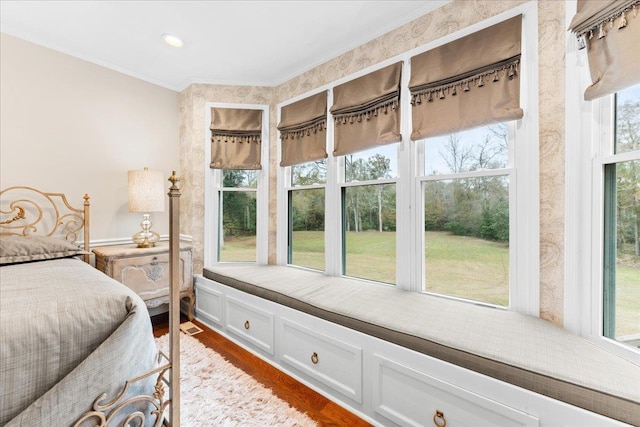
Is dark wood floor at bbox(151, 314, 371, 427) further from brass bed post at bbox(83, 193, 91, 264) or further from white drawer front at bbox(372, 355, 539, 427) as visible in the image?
brass bed post at bbox(83, 193, 91, 264)

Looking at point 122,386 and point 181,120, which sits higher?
point 181,120

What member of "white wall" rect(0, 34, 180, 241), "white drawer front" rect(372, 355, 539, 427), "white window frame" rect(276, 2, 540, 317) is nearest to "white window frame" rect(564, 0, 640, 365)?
"white window frame" rect(276, 2, 540, 317)

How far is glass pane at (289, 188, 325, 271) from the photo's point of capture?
274 centimetres

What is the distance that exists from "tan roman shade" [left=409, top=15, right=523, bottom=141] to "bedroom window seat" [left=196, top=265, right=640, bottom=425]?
1.16 m

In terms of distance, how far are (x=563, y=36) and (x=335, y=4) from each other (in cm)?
139

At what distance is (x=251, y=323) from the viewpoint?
2234 mm

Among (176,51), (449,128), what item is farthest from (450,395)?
(176,51)

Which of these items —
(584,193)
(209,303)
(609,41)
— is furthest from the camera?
(209,303)

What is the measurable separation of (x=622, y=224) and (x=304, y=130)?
231 centimetres

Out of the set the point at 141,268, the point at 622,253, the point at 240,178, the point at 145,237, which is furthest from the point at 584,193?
the point at 145,237

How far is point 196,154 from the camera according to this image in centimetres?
303

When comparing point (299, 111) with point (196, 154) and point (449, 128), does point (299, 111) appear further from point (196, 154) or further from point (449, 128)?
point (449, 128)

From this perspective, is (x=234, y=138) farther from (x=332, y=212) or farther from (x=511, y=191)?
(x=511, y=191)

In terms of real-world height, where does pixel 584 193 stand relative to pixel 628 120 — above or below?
below
